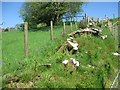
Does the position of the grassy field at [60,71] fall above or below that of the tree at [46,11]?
below

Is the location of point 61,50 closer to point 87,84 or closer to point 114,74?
point 114,74

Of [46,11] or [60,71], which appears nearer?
[60,71]

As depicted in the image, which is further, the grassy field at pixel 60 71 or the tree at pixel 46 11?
the tree at pixel 46 11

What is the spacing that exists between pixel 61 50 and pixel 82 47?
108 cm

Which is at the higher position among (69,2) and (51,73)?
(69,2)

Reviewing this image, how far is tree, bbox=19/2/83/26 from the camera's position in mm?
40500

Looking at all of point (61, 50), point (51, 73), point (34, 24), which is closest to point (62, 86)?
point (51, 73)

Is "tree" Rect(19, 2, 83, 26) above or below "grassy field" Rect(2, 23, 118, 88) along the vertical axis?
above

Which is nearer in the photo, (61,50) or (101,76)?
(101,76)

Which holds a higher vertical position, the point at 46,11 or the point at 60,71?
the point at 46,11

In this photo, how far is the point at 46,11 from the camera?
1559 inches

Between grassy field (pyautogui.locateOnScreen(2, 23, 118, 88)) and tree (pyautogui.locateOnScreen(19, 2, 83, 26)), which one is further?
tree (pyautogui.locateOnScreen(19, 2, 83, 26))

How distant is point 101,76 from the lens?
9.52m

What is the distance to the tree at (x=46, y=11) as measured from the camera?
40500mm
